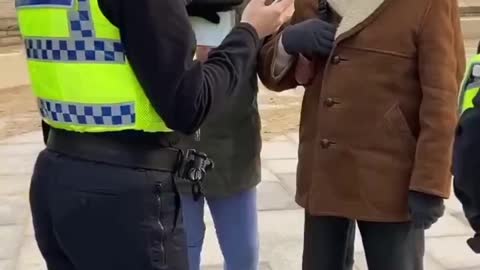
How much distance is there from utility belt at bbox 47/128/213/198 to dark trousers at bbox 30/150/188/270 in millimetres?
17

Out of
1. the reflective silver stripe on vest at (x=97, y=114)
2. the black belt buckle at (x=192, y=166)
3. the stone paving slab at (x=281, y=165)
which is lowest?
the stone paving slab at (x=281, y=165)

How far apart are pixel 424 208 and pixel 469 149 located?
81cm

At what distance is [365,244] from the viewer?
2.94 m

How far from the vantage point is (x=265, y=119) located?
8320 millimetres

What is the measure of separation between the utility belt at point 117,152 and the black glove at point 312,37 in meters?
0.65

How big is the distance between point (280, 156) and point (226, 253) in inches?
137

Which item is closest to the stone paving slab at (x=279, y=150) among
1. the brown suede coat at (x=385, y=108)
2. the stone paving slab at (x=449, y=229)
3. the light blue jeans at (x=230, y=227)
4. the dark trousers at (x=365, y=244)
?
the stone paving slab at (x=449, y=229)

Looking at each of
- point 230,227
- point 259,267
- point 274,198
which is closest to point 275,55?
point 230,227

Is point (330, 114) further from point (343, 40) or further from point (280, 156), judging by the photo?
point (280, 156)

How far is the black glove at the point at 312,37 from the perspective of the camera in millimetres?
2777

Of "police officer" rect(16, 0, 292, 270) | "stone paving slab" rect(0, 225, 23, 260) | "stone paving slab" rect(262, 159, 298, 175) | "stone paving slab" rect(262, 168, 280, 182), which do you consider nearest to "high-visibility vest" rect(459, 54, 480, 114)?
"police officer" rect(16, 0, 292, 270)

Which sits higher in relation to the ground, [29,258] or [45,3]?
[45,3]

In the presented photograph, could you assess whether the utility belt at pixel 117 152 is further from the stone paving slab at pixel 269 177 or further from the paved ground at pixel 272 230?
the stone paving slab at pixel 269 177

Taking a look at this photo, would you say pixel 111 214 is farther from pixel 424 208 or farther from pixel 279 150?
pixel 279 150
